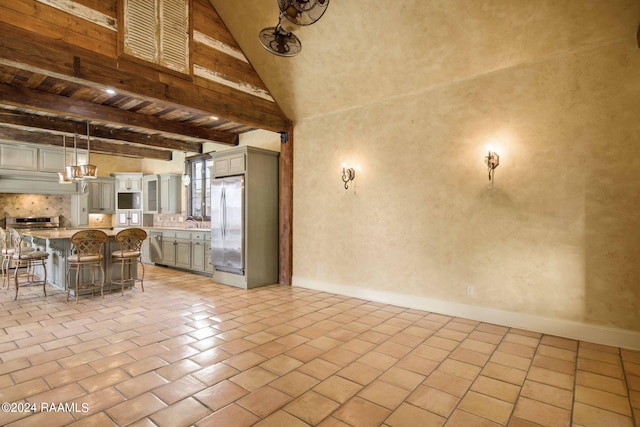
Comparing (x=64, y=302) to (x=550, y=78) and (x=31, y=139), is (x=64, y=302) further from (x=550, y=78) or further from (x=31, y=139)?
(x=550, y=78)

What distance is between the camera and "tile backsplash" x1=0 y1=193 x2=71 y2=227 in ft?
24.3

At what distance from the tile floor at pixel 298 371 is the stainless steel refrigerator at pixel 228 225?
1504 mm

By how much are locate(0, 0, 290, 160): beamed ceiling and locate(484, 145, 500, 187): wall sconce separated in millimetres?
3247

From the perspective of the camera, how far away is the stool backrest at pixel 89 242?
453cm

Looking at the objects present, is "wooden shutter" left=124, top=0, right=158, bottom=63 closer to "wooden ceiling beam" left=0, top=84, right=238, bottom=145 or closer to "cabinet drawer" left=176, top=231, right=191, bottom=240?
"wooden ceiling beam" left=0, top=84, right=238, bottom=145

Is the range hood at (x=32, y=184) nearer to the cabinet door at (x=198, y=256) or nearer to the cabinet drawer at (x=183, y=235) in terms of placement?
the cabinet drawer at (x=183, y=235)

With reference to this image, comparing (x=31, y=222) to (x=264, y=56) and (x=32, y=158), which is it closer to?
(x=32, y=158)

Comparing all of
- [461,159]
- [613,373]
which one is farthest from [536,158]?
[613,373]

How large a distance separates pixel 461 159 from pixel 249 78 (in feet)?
10.7

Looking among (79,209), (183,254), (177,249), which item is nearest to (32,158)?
(79,209)

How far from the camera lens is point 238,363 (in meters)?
2.77

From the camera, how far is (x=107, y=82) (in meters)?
3.43

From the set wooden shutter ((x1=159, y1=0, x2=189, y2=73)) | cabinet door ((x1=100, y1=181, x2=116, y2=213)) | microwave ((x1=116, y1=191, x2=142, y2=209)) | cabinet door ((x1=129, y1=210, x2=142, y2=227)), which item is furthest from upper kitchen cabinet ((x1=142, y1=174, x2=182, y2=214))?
wooden shutter ((x1=159, y1=0, x2=189, y2=73))

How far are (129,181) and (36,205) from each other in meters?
2.04
